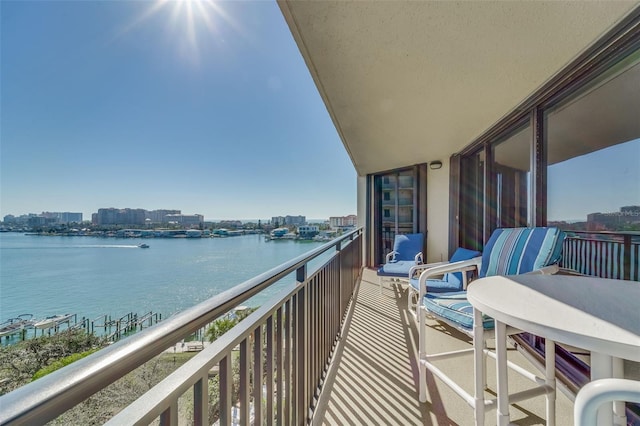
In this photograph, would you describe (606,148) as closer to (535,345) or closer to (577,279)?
(577,279)

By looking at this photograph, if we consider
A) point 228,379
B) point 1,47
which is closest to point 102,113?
point 1,47

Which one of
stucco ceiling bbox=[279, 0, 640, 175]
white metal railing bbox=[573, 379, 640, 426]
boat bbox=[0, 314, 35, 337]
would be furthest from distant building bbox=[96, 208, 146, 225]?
white metal railing bbox=[573, 379, 640, 426]

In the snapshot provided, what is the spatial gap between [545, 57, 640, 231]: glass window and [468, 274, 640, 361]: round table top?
824mm

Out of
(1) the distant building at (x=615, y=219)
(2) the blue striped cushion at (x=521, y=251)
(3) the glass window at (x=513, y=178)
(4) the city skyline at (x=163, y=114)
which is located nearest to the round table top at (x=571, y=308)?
(2) the blue striped cushion at (x=521, y=251)

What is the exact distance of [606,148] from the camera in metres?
1.85

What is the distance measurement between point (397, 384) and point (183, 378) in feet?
5.53

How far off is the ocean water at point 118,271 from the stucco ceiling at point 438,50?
19.7 feet

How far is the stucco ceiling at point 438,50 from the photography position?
1324 mm

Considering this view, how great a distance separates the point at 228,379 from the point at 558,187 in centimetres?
253

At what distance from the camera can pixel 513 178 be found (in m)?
2.82

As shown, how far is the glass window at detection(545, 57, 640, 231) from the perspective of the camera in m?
1.57

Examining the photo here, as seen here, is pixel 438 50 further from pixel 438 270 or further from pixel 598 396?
pixel 598 396

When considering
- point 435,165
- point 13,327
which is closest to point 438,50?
point 435,165

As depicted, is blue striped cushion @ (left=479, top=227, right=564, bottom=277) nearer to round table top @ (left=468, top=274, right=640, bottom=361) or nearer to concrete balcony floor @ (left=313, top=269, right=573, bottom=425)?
round table top @ (left=468, top=274, right=640, bottom=361)
